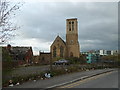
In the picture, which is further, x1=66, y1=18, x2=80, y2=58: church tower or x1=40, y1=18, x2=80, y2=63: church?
x1=66, y1=18, x2=80, y2=58: church tower

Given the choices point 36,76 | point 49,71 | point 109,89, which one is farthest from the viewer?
point 49,71

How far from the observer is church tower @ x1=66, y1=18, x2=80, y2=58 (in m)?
75.9

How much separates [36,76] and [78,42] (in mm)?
66264

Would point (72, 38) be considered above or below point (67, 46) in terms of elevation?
above

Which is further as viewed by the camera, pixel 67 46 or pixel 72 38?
pixel 72 38

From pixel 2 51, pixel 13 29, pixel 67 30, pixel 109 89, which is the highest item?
pixel 67 30

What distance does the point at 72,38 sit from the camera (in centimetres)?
7962

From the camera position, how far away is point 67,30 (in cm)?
8325

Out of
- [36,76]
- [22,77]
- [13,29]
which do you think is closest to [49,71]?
[36,76]

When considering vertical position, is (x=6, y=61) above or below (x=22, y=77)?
above

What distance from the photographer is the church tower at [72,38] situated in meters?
75.9

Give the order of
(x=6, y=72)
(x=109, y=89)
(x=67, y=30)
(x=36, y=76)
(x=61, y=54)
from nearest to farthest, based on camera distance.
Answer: (x=109, y=89) → (x=6, y=72) → (x=36, y=76) → (x=61, y=54) → (x=67, y=30)

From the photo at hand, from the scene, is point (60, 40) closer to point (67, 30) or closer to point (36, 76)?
point (67, 30)

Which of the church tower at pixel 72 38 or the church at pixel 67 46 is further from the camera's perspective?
the church tower at pixel 72 38
